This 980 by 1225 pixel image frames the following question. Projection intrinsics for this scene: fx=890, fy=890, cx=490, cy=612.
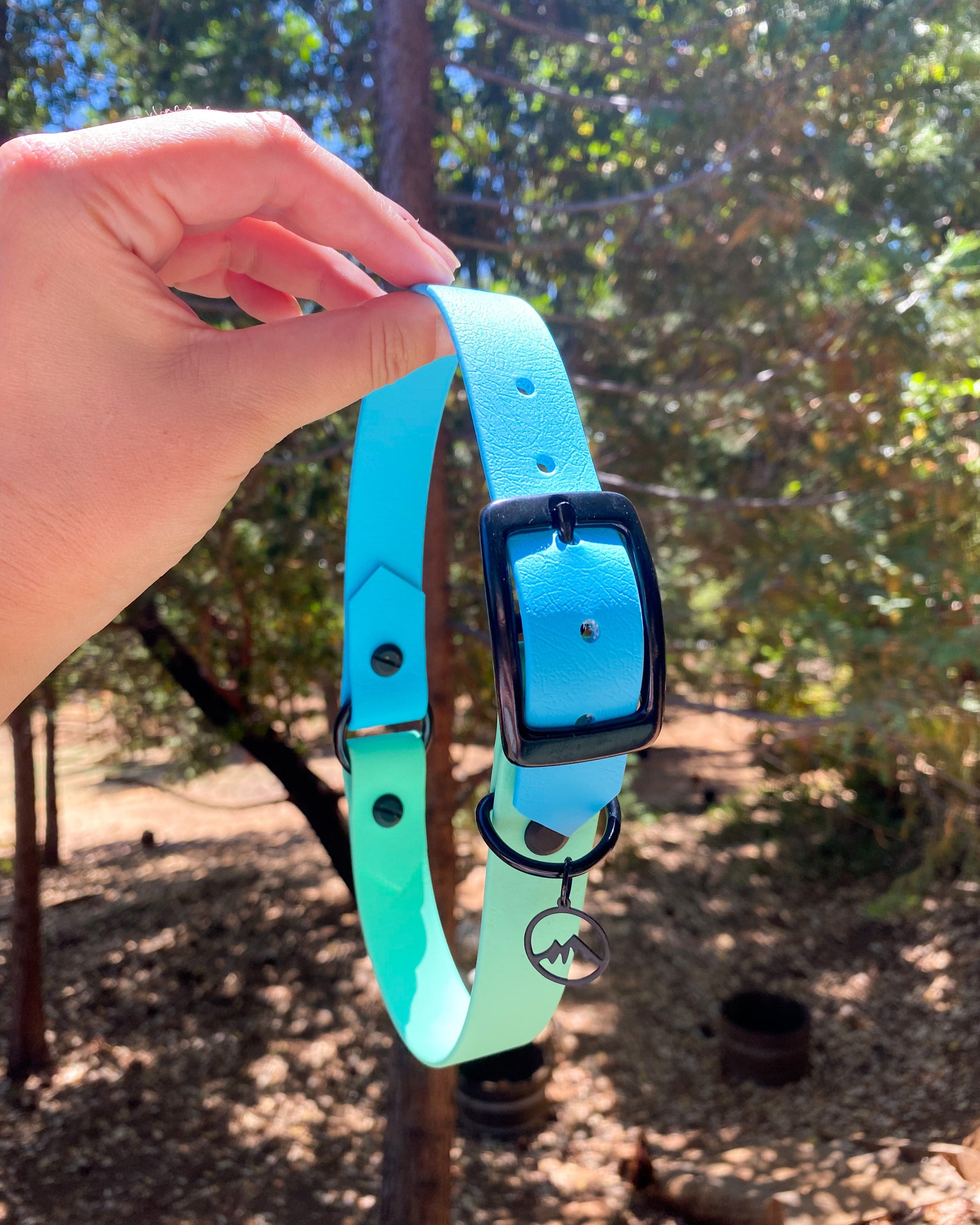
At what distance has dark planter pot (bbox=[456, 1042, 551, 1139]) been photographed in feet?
18.0

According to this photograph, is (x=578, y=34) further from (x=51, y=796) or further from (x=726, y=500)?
(x=51, y=796)

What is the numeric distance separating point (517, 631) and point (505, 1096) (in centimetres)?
553

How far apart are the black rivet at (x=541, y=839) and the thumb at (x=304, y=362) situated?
52cm

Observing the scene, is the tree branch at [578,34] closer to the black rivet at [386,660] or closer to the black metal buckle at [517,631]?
the black rivet at [386,660]

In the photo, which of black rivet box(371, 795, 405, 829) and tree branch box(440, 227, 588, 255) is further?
tree branch box(440, 227, 588, 255)

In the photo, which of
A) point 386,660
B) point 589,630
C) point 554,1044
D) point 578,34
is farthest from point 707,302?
point 554,1044

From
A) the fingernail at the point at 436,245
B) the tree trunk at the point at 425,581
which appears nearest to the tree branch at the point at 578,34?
the tree trunk at the point at 425,581

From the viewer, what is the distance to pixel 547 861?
0.95 meters

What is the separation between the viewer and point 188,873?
8.48 m

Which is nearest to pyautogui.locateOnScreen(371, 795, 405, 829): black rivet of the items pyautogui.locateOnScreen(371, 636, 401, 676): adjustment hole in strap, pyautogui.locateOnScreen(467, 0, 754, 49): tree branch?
→ pyautogui.locateOnScreen(371, 636, 401, 676): adjustment hole in strap

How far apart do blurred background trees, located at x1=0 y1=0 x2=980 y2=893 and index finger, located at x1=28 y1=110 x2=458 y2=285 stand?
2.62 meters

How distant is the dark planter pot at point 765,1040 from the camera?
5.90m

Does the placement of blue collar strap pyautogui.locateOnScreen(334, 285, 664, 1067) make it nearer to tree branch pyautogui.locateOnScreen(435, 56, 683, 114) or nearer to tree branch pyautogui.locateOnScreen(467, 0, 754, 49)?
tree branch pyautogui.locateOnScreen(435, 56, 683, 114)

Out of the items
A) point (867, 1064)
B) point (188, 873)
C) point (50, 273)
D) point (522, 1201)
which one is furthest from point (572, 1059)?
point (50, 273)
